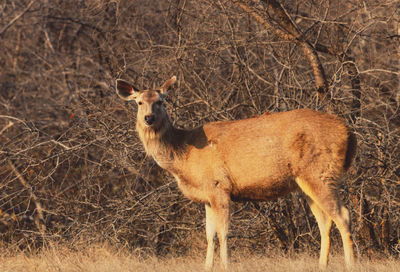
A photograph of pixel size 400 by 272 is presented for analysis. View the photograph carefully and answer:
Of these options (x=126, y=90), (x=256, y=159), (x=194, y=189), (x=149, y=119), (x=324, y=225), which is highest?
(x=126, y=90)

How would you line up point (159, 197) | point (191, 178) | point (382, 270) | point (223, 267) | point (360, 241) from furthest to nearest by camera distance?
point (159, 197), point (360, 241), point (191, 178), point (223, 267), point (382, 270)

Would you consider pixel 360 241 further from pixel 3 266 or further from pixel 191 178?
pixel 3 266

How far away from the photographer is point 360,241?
9594 mm

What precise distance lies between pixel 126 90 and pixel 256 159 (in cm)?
208

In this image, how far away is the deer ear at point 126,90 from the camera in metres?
8.19

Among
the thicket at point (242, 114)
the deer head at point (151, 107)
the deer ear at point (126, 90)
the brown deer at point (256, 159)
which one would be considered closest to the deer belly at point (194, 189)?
the brown deer at point (256, 159)

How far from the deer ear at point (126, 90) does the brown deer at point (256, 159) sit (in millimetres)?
122

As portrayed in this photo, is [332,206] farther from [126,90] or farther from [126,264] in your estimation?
[126,90]

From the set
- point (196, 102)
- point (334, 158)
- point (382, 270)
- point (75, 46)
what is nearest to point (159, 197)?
point (196, 102)

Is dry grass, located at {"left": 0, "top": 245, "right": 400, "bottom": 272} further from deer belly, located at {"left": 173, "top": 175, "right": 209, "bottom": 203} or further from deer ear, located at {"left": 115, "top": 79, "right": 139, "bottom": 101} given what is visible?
deer ear, located at {"left": 115, "top": 79, "right": 139, "bottom": 101}

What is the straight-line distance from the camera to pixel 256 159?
7.59m

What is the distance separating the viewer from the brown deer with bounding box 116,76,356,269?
7.39m

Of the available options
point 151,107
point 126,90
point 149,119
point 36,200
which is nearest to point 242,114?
point 126,90

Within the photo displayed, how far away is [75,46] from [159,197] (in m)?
6.35
